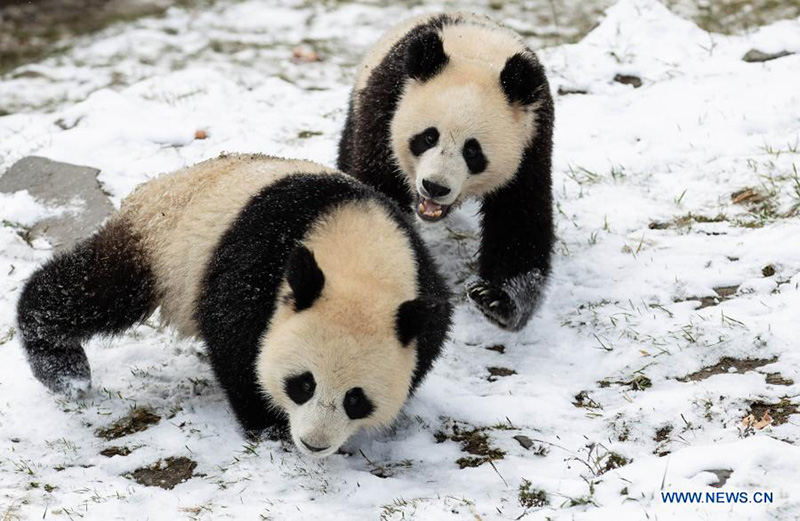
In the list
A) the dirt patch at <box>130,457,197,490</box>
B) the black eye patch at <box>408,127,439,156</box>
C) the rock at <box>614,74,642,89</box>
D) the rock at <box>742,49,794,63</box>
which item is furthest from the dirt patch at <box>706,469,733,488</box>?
the rock at <box>742,49,794,63</box>

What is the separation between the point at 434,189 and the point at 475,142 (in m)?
0.40

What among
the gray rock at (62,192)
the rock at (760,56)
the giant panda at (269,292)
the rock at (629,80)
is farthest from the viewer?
the rock at (629,80)

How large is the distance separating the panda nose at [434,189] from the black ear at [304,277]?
5.20ft

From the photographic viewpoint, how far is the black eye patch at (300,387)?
395 centimetres

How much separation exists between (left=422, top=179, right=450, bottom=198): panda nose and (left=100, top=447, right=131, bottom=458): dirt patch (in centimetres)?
222

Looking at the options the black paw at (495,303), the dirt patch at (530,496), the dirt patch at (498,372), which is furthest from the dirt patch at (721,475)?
the black paw at (495,303)

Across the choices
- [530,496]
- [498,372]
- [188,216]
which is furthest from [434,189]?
[530,496]

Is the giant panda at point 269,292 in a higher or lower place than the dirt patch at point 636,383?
higher

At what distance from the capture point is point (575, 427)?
4.43 meters

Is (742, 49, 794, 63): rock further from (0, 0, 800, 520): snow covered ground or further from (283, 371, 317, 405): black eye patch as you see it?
(283, 371, 317, 405): black eye patch

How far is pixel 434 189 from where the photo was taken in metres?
5.39

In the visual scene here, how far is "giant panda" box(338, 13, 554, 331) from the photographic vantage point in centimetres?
548

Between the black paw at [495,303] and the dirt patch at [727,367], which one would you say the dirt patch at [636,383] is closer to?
the dirt patch at [727,367]

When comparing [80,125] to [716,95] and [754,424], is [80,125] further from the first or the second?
[754,424]
